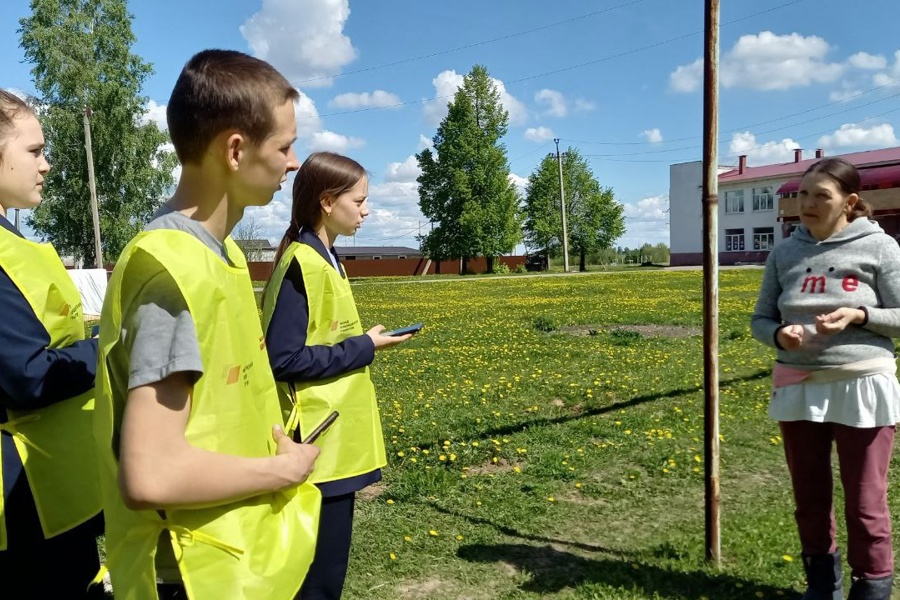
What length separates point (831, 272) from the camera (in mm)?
3158

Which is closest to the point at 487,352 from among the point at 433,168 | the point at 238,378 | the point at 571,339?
the point at 571,339

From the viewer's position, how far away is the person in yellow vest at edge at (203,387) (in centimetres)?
131

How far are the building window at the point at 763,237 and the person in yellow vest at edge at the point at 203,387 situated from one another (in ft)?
226

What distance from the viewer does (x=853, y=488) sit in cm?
305

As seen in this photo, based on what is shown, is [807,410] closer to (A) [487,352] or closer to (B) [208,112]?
(B) [208,112]

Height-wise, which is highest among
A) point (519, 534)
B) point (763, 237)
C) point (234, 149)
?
point (763, 237)

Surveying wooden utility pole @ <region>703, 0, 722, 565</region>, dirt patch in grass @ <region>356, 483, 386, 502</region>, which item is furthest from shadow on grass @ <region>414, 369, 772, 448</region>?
wooden utility pole @ <region>703, 0, 722, 565</region>

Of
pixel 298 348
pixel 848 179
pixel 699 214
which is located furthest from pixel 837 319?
pixel 699 214

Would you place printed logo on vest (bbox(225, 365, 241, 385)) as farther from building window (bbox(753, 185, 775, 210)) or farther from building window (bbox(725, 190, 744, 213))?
building window (bbox(725, 190, 744, 213))

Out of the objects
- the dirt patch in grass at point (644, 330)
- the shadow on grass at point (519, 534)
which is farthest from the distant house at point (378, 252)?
A: the shadow on grass at point (519, 534)

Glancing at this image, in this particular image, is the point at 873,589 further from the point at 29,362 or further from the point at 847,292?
the point at 29,362

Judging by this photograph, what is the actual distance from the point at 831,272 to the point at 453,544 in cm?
251

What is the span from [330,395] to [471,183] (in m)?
58.0

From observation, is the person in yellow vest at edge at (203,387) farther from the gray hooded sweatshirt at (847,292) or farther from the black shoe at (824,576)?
the black shoe at (824,576)
